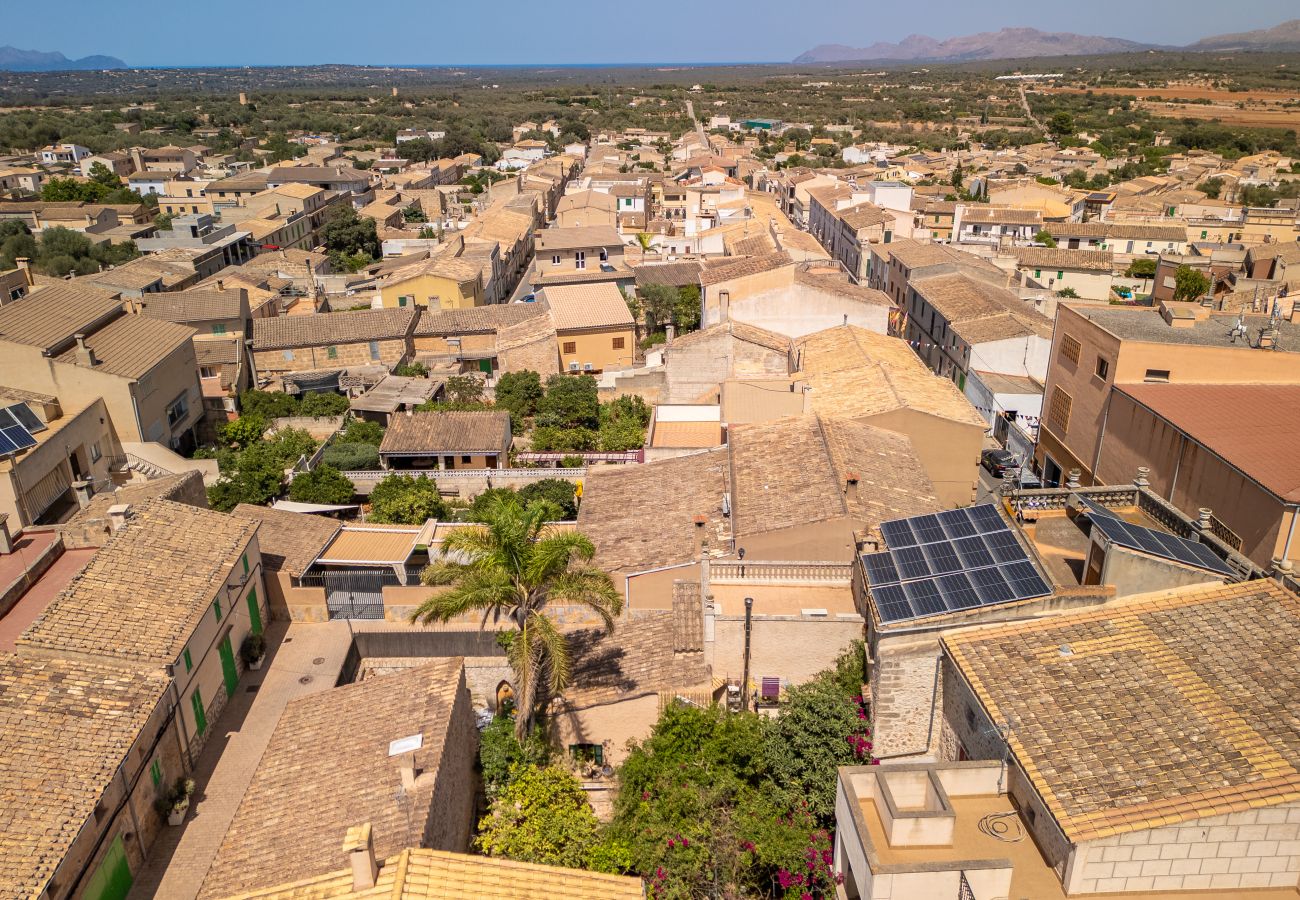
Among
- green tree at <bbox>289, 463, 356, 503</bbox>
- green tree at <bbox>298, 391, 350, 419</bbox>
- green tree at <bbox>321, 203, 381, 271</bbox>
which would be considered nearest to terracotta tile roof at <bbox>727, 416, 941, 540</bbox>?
green tree at <bbox>289, 463, 356, 503</bbox>

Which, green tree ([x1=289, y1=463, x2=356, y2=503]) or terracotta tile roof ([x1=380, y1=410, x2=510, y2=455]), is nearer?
green tree ([x1=289, y1=463, x2=356, y2=503])

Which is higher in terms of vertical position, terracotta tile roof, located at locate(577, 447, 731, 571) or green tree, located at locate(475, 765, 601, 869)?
terracotta tile roof, located at locate(577, 447, 731, 571)

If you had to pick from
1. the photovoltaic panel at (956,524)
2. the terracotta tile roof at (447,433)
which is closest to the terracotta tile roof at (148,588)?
the terracotta tile roof at (447,433)

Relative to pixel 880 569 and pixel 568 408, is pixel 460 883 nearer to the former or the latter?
pixel 880 569

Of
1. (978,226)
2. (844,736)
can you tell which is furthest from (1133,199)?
(844,736)

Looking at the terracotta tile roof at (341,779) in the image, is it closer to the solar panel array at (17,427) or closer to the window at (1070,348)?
the solar panel array at (17,427)

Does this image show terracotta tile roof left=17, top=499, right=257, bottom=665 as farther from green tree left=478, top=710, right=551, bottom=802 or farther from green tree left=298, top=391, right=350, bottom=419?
green tree left=298, top=391, right=350, bottom=419

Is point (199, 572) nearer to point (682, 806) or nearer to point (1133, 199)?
point (682, 806)
